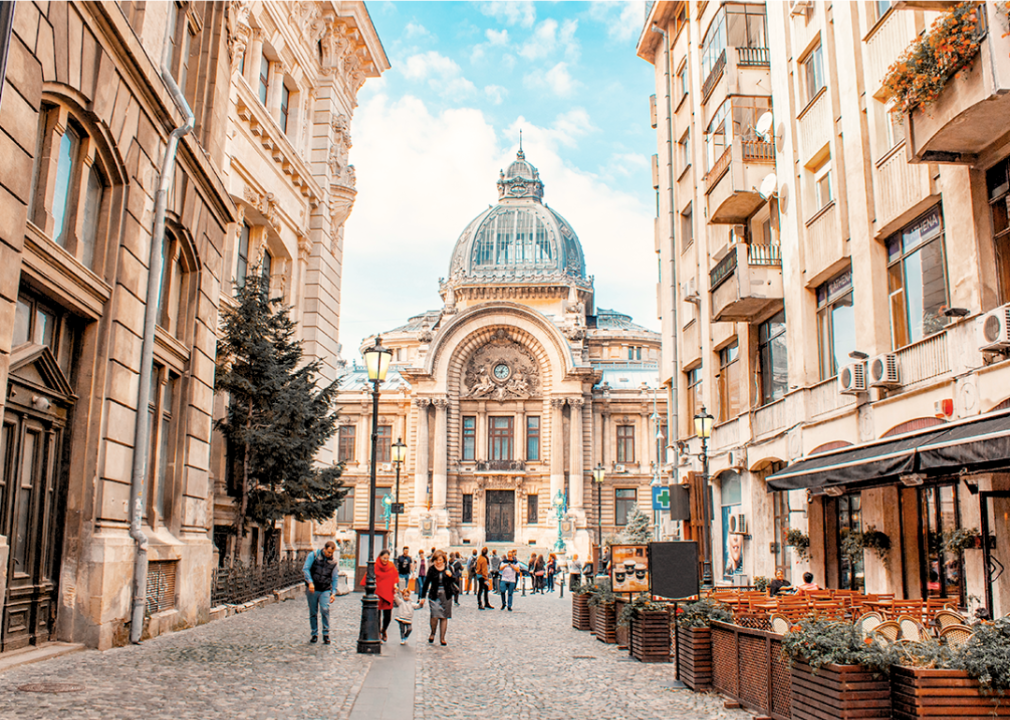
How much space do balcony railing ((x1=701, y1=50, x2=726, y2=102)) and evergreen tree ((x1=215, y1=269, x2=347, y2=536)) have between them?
523 inches

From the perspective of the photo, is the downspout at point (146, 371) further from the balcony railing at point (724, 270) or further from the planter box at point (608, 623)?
the balcony railing at point (724, 270)

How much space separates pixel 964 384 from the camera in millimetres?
12789

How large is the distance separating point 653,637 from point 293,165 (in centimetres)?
1912

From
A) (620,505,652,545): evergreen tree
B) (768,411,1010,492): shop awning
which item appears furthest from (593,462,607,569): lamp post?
(768,411,1010,492): shop awning

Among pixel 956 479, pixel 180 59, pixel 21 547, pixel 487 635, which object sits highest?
pixel 180 59

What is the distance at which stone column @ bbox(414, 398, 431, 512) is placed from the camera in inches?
2498

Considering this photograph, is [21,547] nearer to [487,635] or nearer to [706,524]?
[487,635]

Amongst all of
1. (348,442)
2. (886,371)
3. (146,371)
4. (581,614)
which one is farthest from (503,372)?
(146,371)

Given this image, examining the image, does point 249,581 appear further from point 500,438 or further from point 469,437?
point 500,438

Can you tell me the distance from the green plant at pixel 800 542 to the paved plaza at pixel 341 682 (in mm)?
5081

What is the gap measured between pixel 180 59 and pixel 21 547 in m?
9.30

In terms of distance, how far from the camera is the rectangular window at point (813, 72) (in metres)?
19.2

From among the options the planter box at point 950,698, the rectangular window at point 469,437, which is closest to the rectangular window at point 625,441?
the rectangular window at point 469,437

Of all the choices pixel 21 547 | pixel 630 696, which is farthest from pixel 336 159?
pixel 630 696
